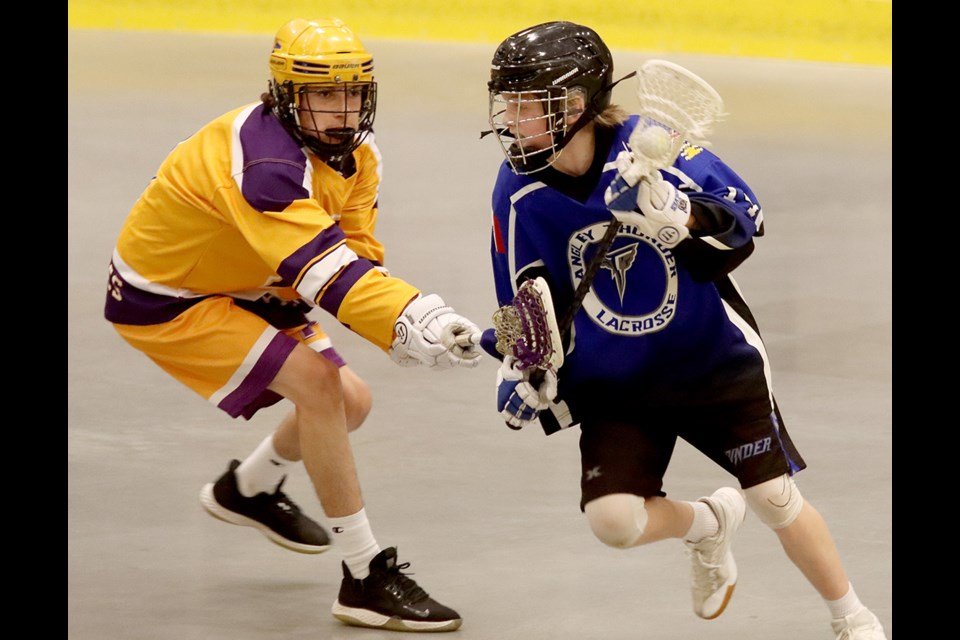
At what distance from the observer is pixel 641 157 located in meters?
2.74

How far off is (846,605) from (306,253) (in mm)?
1298

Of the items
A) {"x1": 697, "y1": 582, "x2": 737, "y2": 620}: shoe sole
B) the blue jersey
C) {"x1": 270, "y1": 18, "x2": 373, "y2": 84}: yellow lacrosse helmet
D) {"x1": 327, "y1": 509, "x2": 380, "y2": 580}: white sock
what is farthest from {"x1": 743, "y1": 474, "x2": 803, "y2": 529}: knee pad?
{"x1": 270, "y1": 18, "x2": 373, "y2": 84}: yellow lacrosse helmet

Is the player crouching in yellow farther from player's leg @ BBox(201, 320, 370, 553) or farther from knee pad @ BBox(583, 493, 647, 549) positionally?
knee pad @ BBox(583, 493, 647, 549)

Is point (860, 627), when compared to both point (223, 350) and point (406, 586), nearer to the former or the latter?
point (406, 586)

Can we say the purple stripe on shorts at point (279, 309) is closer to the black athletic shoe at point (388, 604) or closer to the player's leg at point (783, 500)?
the black athletic shoe at point (388, 604)

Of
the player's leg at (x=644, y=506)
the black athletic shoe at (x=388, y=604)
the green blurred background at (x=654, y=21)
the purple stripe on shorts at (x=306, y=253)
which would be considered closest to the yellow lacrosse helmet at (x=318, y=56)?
the purple stripe on shorts at (x=306, y=253)

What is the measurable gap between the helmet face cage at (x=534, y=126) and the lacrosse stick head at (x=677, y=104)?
0.15 m

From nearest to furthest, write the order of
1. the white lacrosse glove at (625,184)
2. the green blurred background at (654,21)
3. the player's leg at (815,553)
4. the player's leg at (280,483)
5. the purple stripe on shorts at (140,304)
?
1. the white lacrosse glove at (625,184)
2. the player's leg at (815,553)
3. the purple stripe on shorts at (140,304)
4. the player's leg at (280,483)
5. the green blurred background at (654,21)

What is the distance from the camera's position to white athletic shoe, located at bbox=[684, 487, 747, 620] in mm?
3232

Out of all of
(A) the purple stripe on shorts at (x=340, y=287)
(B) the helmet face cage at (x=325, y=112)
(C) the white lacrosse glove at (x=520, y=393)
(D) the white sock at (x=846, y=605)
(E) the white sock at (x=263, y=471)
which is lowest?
(E) the white sock at (x=263, y=471)

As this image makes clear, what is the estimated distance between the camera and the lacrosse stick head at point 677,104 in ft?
9.26

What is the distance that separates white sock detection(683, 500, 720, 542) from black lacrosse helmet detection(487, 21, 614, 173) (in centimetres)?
81

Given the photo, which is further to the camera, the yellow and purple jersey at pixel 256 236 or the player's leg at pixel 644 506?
the yellow and purple jersey at pixel 256 236
